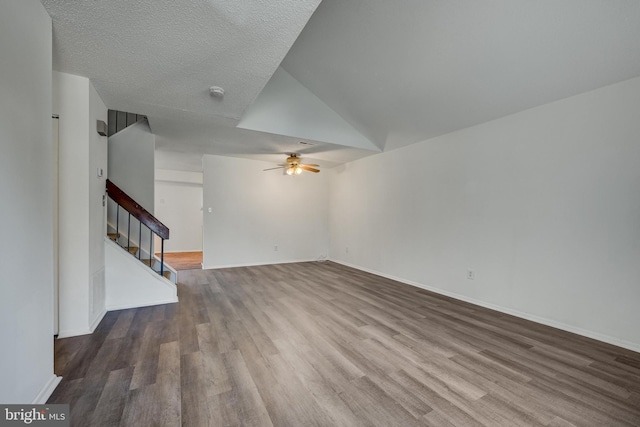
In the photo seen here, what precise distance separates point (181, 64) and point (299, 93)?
2.06 m

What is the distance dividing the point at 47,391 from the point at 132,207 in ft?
6.96

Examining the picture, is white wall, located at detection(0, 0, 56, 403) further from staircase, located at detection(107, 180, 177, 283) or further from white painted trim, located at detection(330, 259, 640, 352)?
white painted trim, located at detection(330, 259, 640, 352)

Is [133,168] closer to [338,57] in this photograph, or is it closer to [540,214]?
[338,57]

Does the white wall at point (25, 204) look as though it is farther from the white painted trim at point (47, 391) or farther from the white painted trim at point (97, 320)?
the white painted trim at point (97, 320)

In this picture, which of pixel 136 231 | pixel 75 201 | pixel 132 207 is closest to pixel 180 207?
pixel 136 231

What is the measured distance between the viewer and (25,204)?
4.49 ft

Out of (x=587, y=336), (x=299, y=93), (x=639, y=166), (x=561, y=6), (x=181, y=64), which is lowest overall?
(x=587, y=336)

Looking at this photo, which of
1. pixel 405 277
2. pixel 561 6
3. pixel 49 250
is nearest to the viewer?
pixel 49 250

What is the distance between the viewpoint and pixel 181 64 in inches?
86.6

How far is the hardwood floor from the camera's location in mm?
1490

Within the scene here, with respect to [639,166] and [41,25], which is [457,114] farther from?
[41,25]

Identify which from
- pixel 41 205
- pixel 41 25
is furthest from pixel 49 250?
pixel 41 25

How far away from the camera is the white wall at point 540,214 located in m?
2.38

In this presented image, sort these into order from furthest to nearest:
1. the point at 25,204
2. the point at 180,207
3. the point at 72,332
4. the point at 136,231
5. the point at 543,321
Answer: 1. the point at 180,207
2. the point at 136,231
3. the point at 543,321
4. the point at 72,332
5. the point at 25,204
